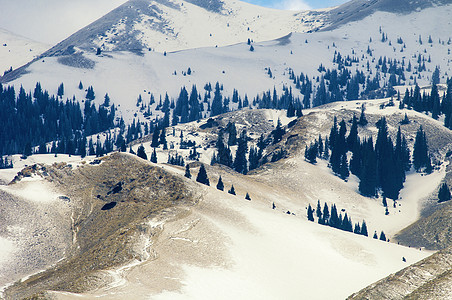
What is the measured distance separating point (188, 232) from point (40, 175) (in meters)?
43.4

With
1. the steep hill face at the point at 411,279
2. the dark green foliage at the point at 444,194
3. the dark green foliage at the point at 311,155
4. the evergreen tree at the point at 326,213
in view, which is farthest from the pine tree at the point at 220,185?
the steep hill face at the point at 411,279

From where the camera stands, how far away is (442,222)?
132m

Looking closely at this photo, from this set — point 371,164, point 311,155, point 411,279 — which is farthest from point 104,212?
point 371,164

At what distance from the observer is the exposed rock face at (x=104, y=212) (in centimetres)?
7388

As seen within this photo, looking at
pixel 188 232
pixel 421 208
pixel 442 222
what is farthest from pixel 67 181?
pixel 421 208

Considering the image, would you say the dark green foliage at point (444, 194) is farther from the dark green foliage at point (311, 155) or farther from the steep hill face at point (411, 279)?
the steep hill face at point (411, 279)

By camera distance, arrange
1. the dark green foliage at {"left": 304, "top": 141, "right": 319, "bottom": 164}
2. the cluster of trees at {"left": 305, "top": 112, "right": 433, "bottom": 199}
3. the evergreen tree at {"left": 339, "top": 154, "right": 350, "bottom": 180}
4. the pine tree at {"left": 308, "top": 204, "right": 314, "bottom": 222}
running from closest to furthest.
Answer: the pine tree at {"left": 308, "top": 204, "right": 314, "bottom": 222} < the cluster of trees at {"left": 305, "top": 112, "right": 433, "bottom": 199} < the evergreen tree at {"left": 339, "top": 154, "right": 350, "bottom": 180} < the dark green foliage at {"left": 304, "top": 141, "right": 319, "bottom": 164}

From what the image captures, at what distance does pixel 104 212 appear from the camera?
102m

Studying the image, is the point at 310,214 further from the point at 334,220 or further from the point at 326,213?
the point at 326,213

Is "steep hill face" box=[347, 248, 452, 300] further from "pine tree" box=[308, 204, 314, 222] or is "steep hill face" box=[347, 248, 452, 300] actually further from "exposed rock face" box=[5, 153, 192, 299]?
"pine tree" box=[308, 204, 314, 222]

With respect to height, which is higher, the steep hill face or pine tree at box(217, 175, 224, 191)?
the steep hill face

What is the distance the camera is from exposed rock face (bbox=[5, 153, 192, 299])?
2908 inches

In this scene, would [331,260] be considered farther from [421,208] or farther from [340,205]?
[421,208]

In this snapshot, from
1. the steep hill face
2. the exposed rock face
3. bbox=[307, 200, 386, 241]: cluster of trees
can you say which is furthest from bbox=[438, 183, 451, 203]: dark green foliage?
the steep hill face
